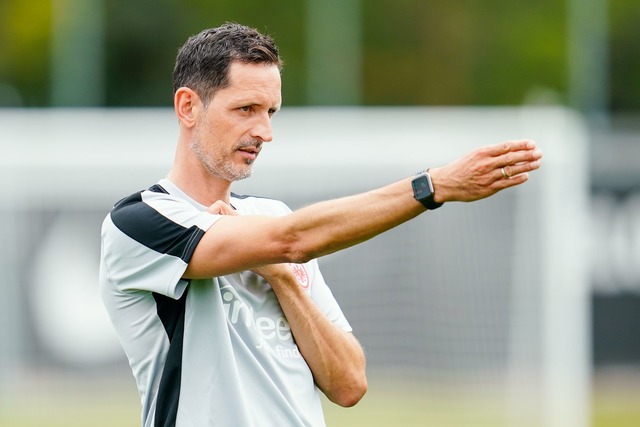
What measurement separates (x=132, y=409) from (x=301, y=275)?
8.80 m

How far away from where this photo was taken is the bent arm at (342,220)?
3754 millimetres

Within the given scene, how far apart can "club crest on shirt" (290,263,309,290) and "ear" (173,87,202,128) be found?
0.61 meters

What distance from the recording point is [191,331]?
422cm

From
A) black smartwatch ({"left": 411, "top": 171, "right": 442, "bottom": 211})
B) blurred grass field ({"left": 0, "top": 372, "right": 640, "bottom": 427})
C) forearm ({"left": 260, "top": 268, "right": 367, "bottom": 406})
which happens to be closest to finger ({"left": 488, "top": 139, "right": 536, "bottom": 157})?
black smartwatch ({"left": 411, "top": 171, "right": 442, "bottom": 211})

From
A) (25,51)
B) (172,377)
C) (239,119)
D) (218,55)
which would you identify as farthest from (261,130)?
(25,51)

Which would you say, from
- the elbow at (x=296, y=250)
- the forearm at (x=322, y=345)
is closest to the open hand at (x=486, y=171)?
the elbow at (x=296, y=250)

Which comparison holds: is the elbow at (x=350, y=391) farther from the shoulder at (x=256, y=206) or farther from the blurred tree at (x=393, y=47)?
the blurred tree at (x=393, y=47)

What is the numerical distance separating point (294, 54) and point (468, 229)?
314 inches

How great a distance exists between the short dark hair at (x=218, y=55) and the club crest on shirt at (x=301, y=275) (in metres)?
0.65

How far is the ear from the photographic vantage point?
178 inches

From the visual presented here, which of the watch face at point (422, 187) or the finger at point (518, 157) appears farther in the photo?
the watch face at point (422, 187)

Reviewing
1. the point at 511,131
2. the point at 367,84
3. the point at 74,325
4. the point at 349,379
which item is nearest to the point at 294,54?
the point at 367,84

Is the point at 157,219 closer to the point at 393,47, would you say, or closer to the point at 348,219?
the point at 348,219

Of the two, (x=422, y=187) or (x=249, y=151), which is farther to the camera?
(x=249, y=151)
